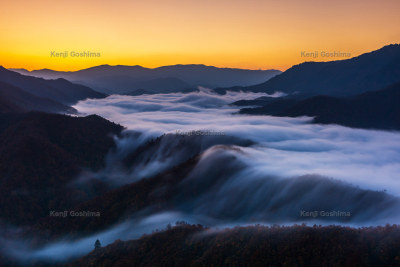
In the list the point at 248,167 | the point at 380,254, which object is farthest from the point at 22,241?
the point at 380,254

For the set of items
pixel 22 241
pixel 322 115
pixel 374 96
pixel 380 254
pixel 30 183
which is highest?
pixel 374 96

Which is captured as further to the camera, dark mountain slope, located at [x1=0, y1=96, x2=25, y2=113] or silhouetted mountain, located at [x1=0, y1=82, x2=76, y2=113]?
silhouetted mountain, located at [x1=0, y1=82, x2=76, y2=113]

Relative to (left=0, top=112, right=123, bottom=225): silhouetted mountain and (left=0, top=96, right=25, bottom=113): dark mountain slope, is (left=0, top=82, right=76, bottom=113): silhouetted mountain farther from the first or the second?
(left=0, top=112, right=123, bottom=225): silhouetted mountain

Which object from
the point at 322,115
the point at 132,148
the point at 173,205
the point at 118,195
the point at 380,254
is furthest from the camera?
the point at 322,115

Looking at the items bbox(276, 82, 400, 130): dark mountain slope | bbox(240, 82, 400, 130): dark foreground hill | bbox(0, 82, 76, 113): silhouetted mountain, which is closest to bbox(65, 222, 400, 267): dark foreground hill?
bbox(0, 82, 76, 113): silhouetted mountain

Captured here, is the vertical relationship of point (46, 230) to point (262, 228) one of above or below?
below

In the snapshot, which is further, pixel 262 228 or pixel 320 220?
pixel 320 220

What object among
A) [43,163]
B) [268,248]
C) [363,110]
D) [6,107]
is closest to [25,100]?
[6,107]

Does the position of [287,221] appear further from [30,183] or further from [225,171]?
[30,183]
